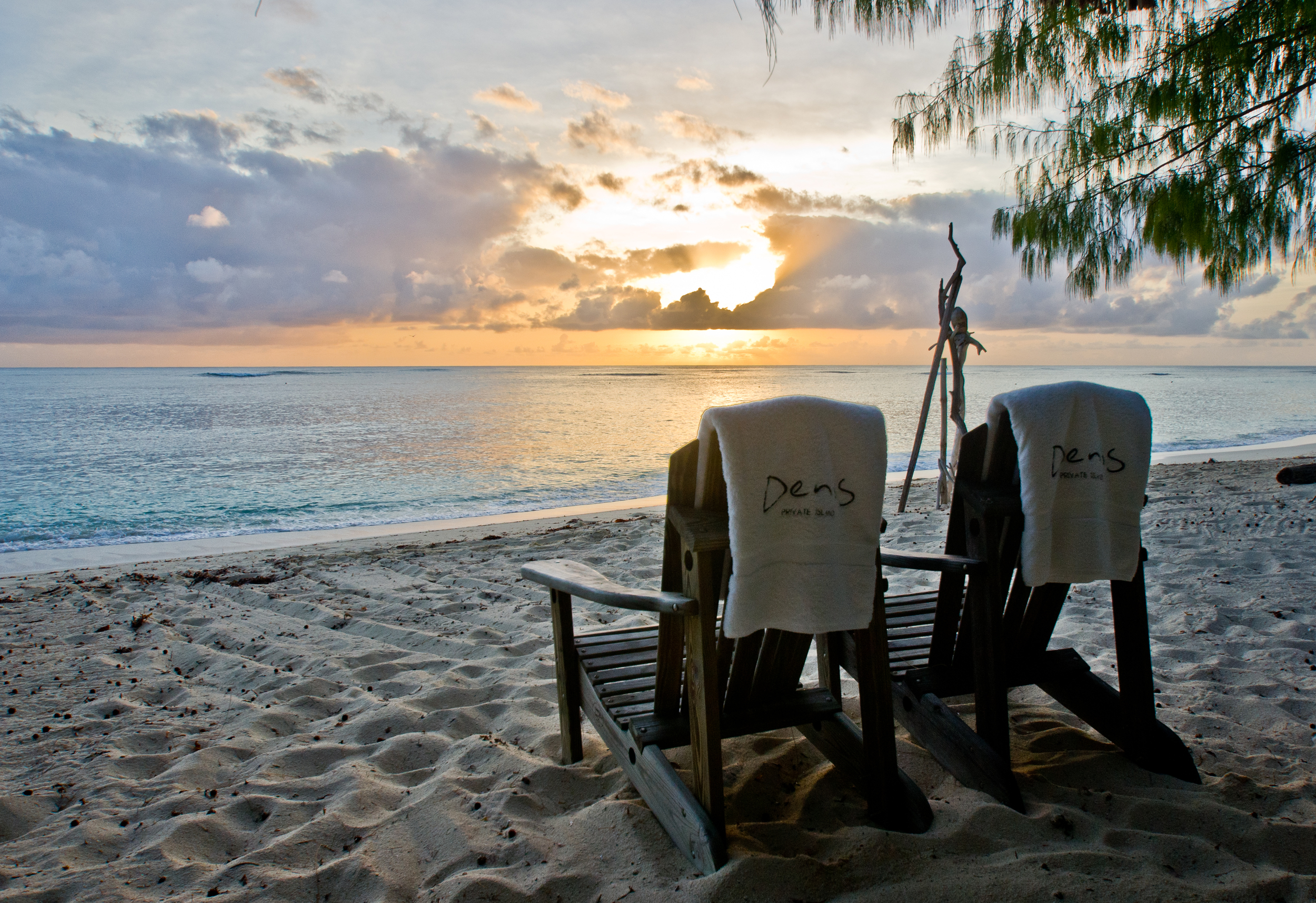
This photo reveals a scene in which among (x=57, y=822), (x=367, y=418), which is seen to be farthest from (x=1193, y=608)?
(x=367, y=418)

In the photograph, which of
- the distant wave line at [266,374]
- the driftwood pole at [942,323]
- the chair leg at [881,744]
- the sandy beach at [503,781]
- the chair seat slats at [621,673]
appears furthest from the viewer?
the distant wave line at [266,374]

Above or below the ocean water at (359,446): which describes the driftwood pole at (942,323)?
above

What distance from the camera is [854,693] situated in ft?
10.1

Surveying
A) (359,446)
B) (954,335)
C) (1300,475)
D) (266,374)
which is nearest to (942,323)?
(954,335)

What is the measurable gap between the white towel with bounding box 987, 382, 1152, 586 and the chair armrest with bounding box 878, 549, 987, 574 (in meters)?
0.14

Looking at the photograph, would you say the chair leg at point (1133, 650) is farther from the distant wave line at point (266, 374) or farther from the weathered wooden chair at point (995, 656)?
the distant wave line at point (266, 374)

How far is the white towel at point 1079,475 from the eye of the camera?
1984mm

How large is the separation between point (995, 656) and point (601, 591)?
1209 mm

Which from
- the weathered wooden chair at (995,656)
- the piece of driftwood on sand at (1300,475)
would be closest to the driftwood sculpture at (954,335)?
the piece of driftwood on sand at (1300,475)

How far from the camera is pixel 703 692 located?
1806 mm

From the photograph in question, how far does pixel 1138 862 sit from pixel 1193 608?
2657mm

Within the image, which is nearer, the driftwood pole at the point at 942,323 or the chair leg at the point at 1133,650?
the chair leg at the point at 1133,650

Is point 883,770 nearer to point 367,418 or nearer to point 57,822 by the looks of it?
point 57,822

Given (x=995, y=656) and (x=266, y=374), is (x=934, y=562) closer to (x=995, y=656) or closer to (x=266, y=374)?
(x=995, y=656)
